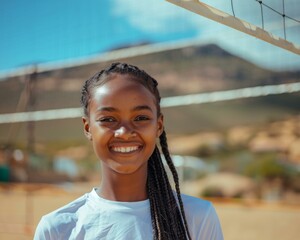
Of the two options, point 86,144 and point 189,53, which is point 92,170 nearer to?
point 86,144

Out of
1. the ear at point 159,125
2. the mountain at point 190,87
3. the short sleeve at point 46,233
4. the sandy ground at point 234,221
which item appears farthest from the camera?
the mountain at point 190,87

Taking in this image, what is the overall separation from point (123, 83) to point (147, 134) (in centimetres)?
14

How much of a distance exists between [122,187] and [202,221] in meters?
0.22

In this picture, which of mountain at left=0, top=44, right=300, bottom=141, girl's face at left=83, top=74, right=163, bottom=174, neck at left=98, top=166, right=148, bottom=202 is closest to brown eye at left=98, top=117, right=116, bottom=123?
girl's face at left=83, top=74, right=163, bottom=174

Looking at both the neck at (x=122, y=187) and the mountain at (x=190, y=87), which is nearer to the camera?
the neck at (x=122, y=187)

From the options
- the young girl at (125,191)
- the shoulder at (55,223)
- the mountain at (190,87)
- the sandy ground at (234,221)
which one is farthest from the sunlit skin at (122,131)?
the mountain at (190,87)

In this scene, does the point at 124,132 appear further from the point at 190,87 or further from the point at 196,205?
the point at 190,87

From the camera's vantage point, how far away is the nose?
1.34 meters

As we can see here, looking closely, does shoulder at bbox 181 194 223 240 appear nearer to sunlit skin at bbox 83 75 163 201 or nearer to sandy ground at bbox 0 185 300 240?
sunlit skin at bbox 83 75 163 201

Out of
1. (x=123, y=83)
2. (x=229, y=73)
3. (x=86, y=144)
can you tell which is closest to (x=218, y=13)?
(x=123, y=83)

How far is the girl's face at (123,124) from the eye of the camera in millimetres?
1353

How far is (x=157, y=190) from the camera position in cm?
145

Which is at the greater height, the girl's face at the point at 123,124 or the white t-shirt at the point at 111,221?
the girl's face at the point at 123,124

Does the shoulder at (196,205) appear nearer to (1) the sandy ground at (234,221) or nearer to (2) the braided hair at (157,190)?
(2) the braided hair at (157,190)
